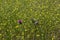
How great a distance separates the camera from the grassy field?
3555 millimetres

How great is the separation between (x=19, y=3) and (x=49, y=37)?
1.48 metres

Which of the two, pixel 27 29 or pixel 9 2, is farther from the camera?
pixel 9 2

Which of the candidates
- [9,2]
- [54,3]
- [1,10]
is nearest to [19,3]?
[9,2]

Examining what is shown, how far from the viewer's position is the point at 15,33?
361cm

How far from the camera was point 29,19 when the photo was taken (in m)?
3.92

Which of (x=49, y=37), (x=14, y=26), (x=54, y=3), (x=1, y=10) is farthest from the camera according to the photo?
(x=54, y=3)

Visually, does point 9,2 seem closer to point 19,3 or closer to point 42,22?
point 19,3

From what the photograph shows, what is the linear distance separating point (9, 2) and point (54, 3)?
108 centimetres

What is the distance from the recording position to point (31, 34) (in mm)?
3592

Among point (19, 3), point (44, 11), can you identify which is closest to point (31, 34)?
point (44, 11)

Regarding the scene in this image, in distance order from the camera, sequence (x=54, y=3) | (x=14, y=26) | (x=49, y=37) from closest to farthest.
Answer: (x=49, y=37) < (x=14, y=26) < (x=54, y=3)

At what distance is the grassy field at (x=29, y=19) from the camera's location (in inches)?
140

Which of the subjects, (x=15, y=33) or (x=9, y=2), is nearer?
(x=15, y=33)

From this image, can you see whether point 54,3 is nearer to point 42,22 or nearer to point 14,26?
point 42,22
